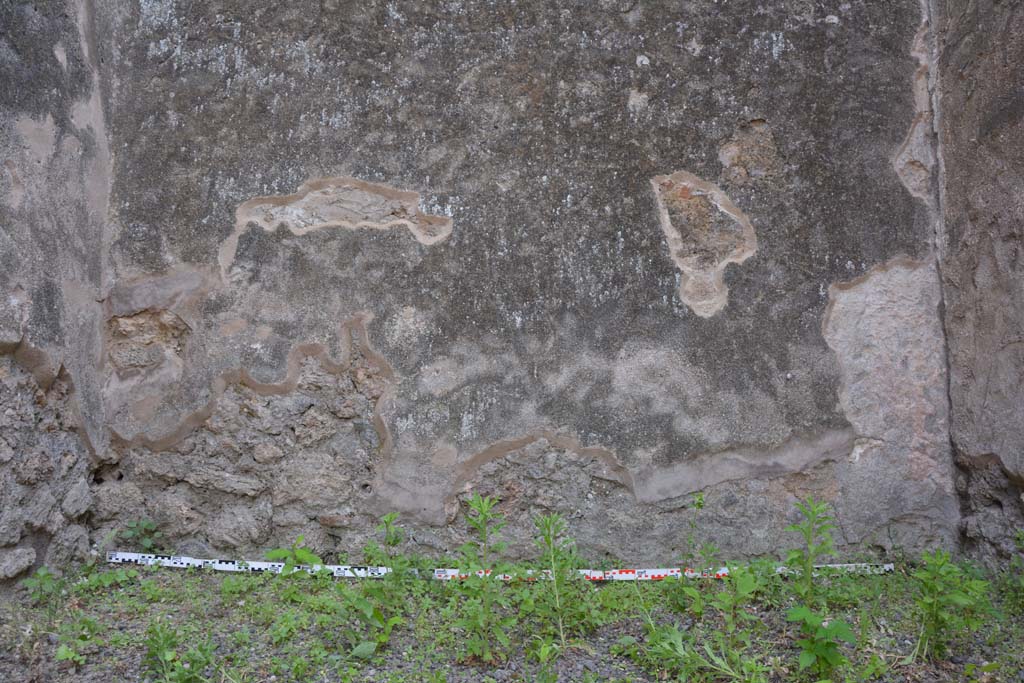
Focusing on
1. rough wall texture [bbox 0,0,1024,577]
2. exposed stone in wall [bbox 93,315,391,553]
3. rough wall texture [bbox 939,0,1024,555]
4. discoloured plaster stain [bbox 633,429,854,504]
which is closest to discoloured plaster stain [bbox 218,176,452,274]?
rough wall texture [bbox 0,0,1024,577]

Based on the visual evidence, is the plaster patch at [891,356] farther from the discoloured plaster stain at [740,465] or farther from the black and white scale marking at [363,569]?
the black and white scale marking at [363,569]

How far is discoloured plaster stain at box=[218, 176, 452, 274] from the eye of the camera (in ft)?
9.32

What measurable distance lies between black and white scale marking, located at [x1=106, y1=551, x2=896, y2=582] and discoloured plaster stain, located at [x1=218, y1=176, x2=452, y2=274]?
1.00m

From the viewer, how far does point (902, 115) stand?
Answer: 9.34ft

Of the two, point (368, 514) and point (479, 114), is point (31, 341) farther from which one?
point (479, 114)

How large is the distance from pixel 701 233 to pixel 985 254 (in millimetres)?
894

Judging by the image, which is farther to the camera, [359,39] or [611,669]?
[359,39]

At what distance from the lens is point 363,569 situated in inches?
109

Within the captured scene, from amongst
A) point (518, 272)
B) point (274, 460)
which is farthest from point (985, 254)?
point (274, 460)

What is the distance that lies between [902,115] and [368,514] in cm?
231

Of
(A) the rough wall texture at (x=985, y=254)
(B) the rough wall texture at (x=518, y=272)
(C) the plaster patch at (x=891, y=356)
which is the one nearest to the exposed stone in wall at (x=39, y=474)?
(B) the rough wall texture at (x=518, y=272)

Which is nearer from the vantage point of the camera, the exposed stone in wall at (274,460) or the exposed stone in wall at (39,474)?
the exposed stone in wall at (39,474)

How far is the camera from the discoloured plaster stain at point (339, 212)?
284 centimetres

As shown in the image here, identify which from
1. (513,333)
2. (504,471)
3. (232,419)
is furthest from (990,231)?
(232,419)
